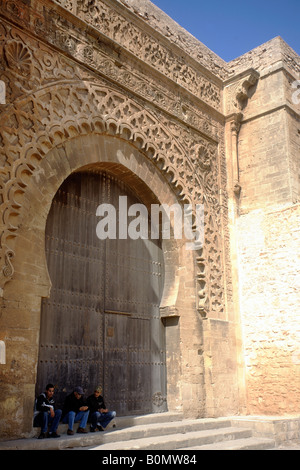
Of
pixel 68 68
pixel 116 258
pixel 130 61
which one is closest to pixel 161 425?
pixel 116 258

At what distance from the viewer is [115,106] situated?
6766 mm

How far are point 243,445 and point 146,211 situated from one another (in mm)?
3871

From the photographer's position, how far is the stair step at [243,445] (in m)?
5.64

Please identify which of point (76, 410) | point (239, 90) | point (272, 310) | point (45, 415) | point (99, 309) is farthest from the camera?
point (239, 90)

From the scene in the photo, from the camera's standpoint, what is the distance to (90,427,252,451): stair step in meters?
5.01

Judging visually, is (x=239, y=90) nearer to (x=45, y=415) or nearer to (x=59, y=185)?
(x=59, y=185)

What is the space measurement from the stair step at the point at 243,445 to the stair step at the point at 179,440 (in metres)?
0.08

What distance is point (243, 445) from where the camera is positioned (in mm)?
5871

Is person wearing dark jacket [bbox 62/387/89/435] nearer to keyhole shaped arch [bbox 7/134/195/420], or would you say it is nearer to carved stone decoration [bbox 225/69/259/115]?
keyhole shaped arch [bbox 7/134/195/420]

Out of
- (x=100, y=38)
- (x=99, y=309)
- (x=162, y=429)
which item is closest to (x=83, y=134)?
(x=100, y=38)

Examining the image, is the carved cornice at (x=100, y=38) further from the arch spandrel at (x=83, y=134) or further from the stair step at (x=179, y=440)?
the stair step at (x=179, y=440)

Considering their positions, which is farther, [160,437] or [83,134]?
[83,134]

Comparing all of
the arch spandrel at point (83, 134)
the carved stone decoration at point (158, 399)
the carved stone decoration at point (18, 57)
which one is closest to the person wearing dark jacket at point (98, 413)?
the carved stone decoration at point (158, 399)

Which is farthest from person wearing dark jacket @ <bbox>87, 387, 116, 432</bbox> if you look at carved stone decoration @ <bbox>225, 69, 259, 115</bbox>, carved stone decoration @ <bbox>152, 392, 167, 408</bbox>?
carved stone decoration @ <bbox>225, 69, 259, 115</bbox>
